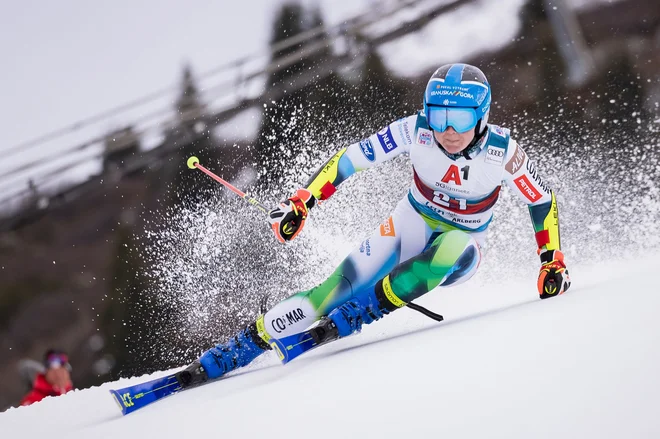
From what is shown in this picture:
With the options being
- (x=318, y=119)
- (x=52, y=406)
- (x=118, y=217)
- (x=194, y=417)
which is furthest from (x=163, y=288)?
(x=194, y=417)

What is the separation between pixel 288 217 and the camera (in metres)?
2.43

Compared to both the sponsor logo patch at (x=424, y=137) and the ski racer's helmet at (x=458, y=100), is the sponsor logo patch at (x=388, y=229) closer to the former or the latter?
the sponsor logo patch at (x=424, y=137)

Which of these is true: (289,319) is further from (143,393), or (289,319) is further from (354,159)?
(354,159)

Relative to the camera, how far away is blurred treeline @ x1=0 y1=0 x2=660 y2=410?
6.02 meters

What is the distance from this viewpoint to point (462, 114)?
2.29 meters

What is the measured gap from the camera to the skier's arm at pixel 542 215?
2422 mm

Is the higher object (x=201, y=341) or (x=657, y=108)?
(x=657, y=108)

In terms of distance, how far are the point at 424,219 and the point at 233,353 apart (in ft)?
3.28

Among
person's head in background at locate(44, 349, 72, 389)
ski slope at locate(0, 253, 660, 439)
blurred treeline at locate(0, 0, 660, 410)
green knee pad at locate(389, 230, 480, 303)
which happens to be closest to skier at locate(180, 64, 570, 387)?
green knee pad at locate(389, 230, 480, 303)

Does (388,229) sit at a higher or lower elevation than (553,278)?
higher

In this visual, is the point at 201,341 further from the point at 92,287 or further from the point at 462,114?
the point at 462,114

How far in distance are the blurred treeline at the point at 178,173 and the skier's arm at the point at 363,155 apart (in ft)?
10.1

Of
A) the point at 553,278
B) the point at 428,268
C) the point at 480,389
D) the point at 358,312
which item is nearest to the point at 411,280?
the point at 428,268

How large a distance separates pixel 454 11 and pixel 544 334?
627 centimetres
